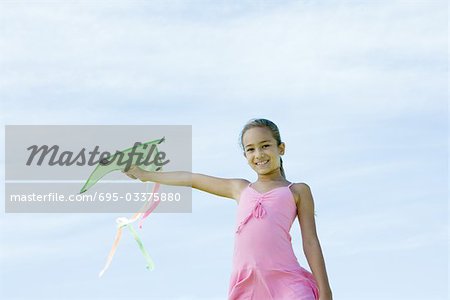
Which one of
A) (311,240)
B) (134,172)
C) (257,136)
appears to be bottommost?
(311,240)

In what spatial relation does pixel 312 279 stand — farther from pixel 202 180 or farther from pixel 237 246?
pixel 202 180

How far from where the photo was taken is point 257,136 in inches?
207

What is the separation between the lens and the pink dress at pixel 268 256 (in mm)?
4930

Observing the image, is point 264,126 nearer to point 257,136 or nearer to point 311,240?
point 257,136

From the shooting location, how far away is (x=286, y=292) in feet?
16.1

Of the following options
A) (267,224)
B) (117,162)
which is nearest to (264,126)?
(267,224)

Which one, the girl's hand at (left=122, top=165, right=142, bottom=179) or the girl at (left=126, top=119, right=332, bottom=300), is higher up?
the girl's hand at (left=122, top=165, right=142, bottom=179)

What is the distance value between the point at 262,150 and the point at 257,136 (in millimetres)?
98

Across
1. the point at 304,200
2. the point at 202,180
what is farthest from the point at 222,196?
the point at 304,200

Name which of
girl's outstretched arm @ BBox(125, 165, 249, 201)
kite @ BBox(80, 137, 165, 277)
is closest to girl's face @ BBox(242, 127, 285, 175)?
girl's outstretched arm @ BBox(125, 165, 249, 201)

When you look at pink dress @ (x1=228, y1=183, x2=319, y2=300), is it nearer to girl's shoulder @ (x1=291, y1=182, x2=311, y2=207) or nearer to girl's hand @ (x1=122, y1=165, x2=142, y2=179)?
girl's shoulder @ (x1=291, y1=182, x2=311, y2=207)

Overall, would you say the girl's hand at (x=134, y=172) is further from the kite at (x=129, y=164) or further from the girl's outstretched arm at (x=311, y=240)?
the girl's outstretched arm at (x=311, y=240)

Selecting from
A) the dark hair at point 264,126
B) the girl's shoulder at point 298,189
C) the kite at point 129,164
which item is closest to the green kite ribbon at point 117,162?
the kite at point 129,164

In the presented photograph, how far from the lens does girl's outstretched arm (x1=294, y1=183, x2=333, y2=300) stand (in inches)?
195
